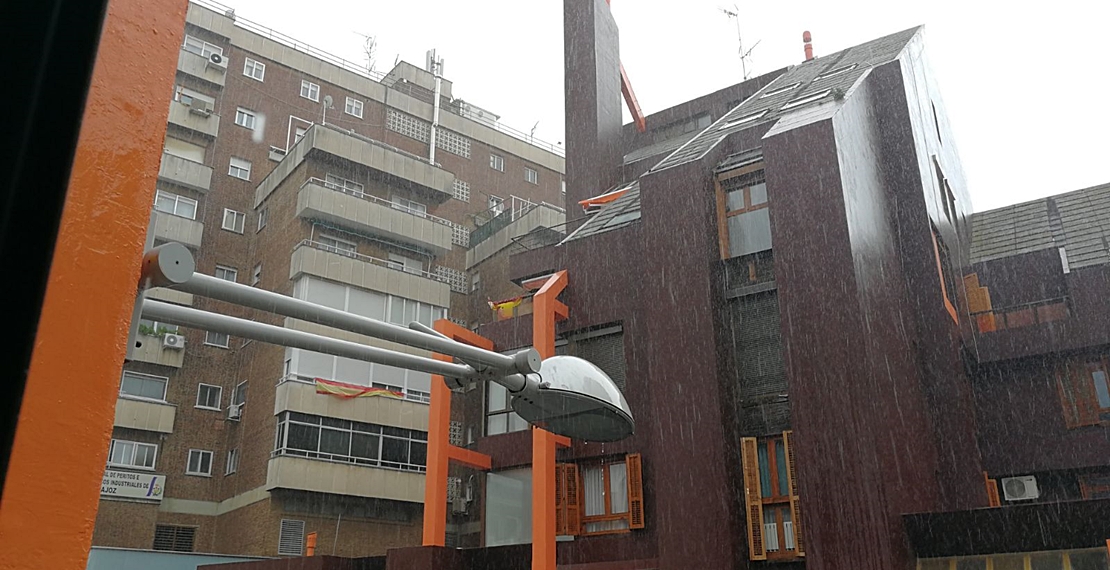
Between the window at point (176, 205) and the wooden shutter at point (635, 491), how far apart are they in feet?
72.3

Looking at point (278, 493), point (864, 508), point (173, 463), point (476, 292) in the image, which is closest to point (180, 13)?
point (864, 508)

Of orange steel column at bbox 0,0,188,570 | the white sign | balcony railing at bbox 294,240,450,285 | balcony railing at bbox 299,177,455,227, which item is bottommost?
orange steel column at bbox 0,0,188,570

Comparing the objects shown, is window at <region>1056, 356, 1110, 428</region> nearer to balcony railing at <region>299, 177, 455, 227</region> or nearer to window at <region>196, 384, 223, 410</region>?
balcony railing at <region>299, 177, 455, 227</region>

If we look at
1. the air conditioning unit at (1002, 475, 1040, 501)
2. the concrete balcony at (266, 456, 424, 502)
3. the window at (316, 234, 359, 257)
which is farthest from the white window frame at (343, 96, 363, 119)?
the air conditioning unit at (1002, 475, 1040, 501)

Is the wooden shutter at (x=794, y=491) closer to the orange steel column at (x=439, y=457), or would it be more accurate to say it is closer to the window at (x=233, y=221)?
the orange steel column at (x=439, y=457)

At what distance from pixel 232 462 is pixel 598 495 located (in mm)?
16837

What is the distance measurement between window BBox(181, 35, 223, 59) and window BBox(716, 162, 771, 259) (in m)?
25.9

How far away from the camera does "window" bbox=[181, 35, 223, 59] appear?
3675 cm

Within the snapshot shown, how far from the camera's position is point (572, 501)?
18438mm

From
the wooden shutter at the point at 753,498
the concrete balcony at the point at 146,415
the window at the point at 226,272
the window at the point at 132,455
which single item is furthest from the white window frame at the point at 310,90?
the wooden shutter at the point at 753,498

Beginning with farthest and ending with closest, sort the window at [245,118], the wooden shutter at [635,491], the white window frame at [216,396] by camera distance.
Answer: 1. the window at [245,118]
2. the white window frame at [216,396]
3. the wooden shutter at [635,491]

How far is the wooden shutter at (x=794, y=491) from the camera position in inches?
591

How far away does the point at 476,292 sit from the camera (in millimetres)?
38406

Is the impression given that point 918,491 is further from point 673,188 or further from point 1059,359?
point 673,188
